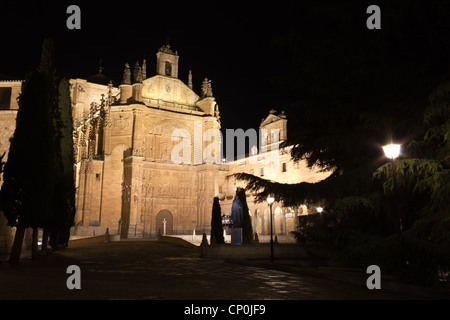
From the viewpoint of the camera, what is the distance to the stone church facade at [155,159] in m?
36.4

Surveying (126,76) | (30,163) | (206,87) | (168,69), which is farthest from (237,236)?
(168,69)

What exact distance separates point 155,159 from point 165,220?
645 cm

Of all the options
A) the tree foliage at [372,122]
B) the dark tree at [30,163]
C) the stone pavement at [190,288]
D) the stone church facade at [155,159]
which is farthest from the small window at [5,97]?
the tree foliage at [372,122]

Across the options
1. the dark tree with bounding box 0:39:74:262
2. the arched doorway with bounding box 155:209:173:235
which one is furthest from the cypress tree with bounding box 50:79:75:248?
the arched doorway with bounding box 155:209:173:235

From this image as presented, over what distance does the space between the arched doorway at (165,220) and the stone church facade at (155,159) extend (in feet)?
0.34

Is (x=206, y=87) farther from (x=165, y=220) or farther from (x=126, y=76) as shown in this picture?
(x=165, y=220)

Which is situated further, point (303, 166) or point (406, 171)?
point (303, 166)

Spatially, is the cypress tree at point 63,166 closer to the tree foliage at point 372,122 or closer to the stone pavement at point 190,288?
the stone pavement at point 190,288

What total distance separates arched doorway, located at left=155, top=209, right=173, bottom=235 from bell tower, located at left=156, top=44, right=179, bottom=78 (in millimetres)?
15840

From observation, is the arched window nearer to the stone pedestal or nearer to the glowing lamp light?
the stone pedestal

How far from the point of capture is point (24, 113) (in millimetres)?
13672
